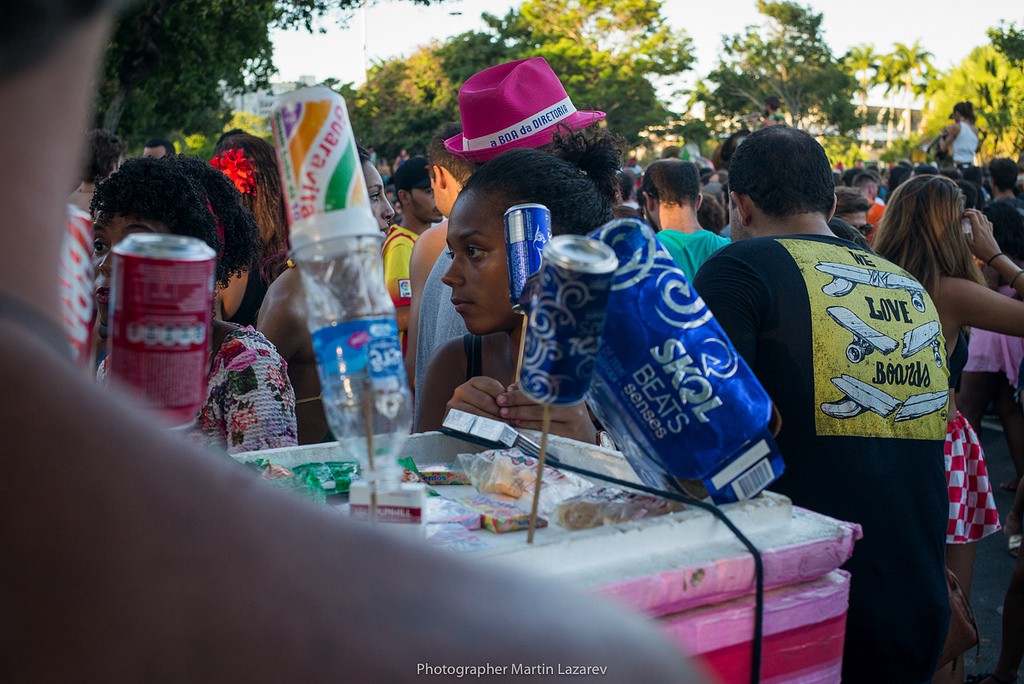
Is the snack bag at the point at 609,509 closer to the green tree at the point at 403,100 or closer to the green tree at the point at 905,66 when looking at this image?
the green tree at the point at 403,100

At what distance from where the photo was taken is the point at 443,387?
278cm

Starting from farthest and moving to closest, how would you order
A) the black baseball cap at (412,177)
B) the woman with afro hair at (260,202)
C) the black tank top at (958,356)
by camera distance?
the black baseball cap at (412,177)
the woman with afro hair at (260,202)
the black tank top at (958,356)

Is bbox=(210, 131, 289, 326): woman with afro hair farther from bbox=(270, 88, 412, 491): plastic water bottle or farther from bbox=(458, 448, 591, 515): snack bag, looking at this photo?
bbox=(270, 88, 412, 491): plastic water bottle

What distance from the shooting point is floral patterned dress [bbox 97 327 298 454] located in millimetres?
2375

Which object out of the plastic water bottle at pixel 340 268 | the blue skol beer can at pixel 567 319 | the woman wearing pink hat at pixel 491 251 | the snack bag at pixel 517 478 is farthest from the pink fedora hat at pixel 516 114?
the plastic water bottle at pixel 340 268

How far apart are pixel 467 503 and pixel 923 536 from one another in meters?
1.31

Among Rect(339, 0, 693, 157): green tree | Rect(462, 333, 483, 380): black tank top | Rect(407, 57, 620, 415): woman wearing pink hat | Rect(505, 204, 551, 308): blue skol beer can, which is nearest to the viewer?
Rect(505, 204, 551, 308): blue skol beer can

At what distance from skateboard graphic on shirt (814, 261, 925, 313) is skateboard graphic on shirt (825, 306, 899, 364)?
57mm

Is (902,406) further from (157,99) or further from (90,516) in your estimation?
(157,99)

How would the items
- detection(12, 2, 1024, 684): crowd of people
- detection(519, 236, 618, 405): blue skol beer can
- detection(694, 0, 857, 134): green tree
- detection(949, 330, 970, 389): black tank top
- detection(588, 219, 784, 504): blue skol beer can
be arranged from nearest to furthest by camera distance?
detection(12, 2, 1024, 684): crowd of people
detection(519, 236, 618, 405): blue skol beer can
detection(588, 219, 784, 504): blue skol beer can
detection(949, 330, 970, 389): black tank top
detection(694, 0, 857, 134): green tree

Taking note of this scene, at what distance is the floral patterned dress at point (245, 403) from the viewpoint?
238 centimetres

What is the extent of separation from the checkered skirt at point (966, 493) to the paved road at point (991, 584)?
758mm

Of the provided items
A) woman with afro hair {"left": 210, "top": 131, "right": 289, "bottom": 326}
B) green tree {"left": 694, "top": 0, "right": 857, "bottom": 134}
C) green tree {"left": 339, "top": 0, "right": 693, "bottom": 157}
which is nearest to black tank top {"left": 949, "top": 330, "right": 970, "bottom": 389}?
woman with afro hair {"left": 210, "top": 131, "right": 289, "bottom": 326}

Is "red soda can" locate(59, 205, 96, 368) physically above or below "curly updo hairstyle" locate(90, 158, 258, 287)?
above
